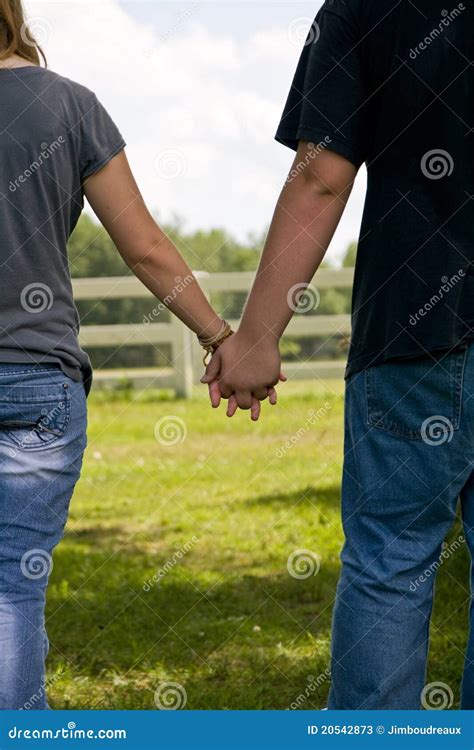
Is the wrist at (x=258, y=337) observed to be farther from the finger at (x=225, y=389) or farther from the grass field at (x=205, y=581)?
the grass field at (x=205, y=581)

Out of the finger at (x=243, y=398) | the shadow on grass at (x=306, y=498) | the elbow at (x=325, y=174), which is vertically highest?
the elbow at (x=325, y=174)

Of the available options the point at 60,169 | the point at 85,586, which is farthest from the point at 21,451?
the point at 85,586

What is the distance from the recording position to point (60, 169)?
231cm

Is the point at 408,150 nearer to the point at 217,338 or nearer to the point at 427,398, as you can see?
the point at 427,398

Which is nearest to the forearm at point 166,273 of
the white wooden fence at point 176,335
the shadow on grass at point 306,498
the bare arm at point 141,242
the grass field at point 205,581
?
the bare arm at point 141,242

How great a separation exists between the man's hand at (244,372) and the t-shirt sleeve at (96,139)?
0.49 metres

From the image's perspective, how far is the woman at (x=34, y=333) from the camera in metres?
2.26

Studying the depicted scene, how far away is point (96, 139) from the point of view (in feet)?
7.76

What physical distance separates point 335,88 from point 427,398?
63cm

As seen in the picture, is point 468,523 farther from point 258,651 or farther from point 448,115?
point 258,651

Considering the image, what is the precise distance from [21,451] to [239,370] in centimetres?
60

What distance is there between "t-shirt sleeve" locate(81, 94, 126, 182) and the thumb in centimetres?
57

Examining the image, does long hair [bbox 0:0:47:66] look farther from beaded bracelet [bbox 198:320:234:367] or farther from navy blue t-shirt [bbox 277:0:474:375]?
beaded bracelet [bbox 198:320:234:367]

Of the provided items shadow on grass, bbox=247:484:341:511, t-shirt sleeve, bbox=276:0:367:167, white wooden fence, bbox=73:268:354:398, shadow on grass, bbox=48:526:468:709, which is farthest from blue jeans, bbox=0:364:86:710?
white wooden fence, bbox=73:268:354:398
